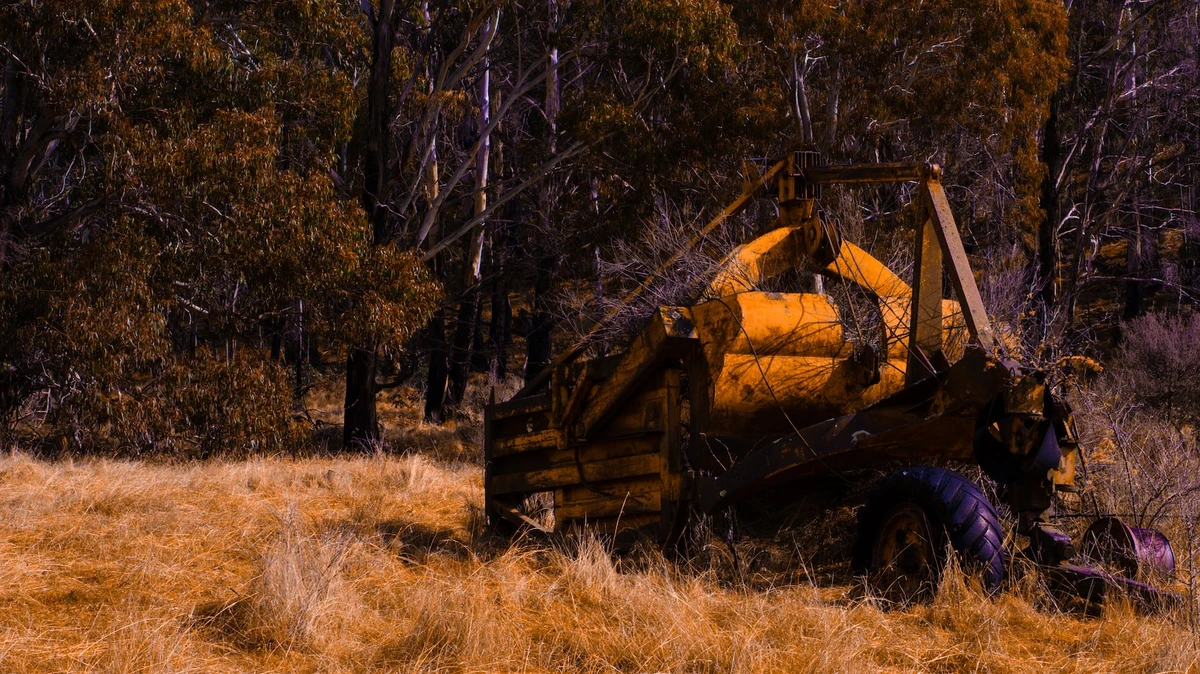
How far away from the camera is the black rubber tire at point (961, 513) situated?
5.43 metres

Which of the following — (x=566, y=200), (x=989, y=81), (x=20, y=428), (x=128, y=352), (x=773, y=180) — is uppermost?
(x=989, y=81)

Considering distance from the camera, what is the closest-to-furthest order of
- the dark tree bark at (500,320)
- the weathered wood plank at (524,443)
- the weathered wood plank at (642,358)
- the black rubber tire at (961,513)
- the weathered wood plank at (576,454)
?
the black rubber tire at (961,513) → the weathered wood plank at (642,358) → the weathered wood plank at (576,454) → the weathered wood plank at (524,443) → the dark tree bark at (500,320)

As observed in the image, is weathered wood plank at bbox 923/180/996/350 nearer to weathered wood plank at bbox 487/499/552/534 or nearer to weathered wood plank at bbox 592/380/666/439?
weathered wood plank at bbox 592/380/666/439

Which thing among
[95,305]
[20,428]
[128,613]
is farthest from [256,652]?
[20,428]

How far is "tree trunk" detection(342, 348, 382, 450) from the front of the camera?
17.9 metres

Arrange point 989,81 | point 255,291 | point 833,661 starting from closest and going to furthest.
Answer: point 833,661
point 255,291
point 989,81

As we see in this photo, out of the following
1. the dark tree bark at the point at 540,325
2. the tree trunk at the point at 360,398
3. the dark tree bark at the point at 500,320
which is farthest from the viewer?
the dark tree bark at the point at 500,320

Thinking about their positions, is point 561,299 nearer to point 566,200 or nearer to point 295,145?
point 566,200

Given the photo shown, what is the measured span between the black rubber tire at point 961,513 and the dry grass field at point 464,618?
0.16 m

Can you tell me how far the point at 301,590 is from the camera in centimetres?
515

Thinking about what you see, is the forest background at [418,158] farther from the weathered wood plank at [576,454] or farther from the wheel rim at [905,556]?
the wheel rim at [905,556]

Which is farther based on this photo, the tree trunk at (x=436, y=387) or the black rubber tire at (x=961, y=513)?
the tree trunk at (x=436, y=387)

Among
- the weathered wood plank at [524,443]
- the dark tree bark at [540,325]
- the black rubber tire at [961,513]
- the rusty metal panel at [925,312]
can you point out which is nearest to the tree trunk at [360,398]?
the dark tree bark at [540,325]

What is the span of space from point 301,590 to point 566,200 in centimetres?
1727
